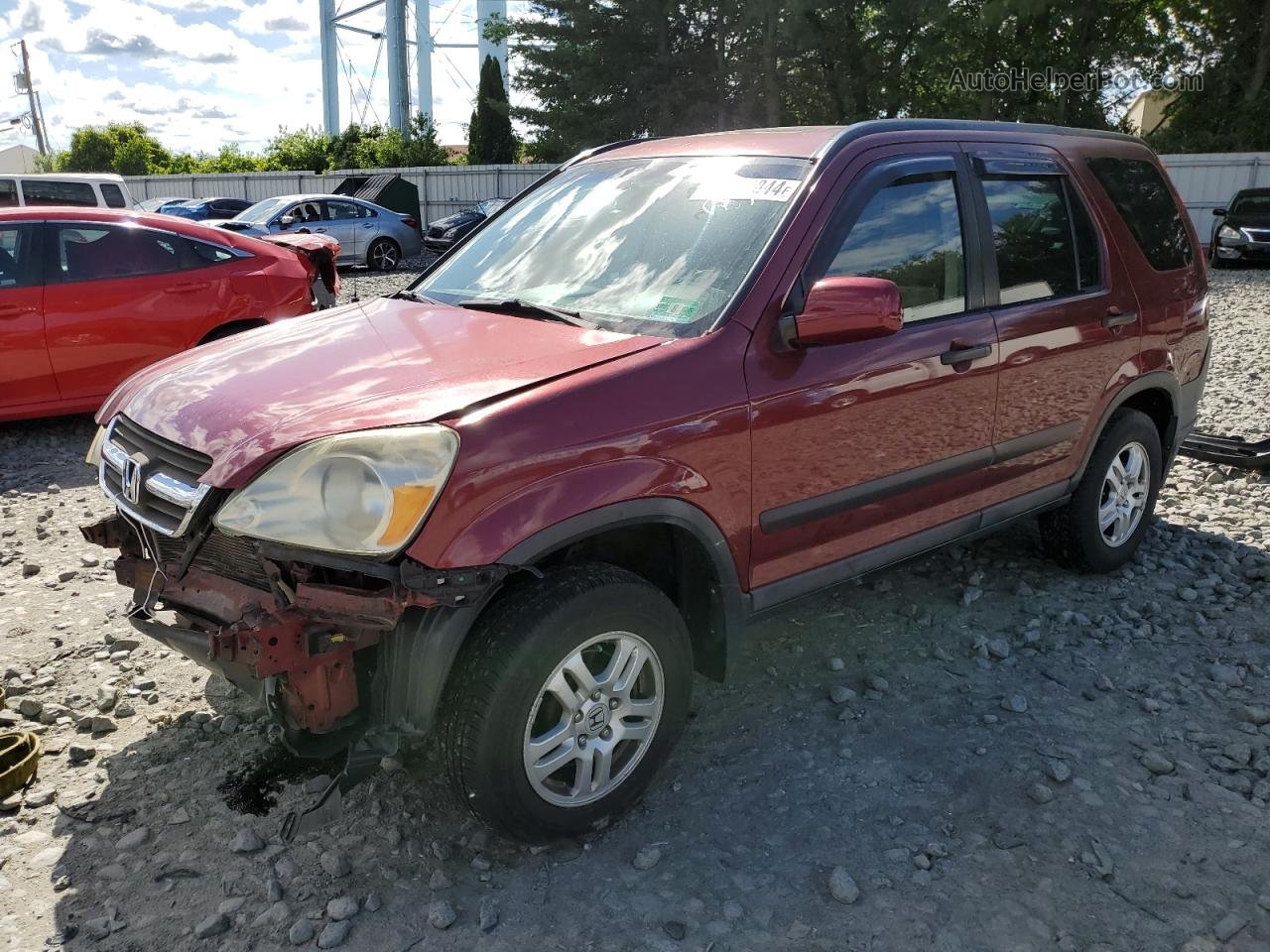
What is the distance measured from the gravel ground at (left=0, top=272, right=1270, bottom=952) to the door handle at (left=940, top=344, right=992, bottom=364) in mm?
949

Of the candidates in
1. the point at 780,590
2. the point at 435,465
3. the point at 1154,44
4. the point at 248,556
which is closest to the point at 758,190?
the point at 780,590

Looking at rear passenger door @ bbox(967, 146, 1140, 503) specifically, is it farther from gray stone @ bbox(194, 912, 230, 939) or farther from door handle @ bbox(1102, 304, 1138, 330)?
gray stone @ bbox(194, 912, 230, 939)

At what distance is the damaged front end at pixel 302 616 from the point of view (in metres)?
2.44

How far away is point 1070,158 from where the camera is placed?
4273 millimetres

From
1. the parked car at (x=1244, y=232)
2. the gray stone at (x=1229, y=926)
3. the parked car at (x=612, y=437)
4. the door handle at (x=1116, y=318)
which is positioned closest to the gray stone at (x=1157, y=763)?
the gray stone at (x=1229, y=926)

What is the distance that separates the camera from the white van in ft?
42.4

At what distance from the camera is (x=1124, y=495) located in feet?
15.5

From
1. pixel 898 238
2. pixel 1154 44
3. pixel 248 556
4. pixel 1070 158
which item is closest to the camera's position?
pixel 248 556

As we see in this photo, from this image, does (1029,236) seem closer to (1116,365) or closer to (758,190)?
(1116,365)

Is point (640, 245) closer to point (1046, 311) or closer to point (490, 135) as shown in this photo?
point (1046, 311)

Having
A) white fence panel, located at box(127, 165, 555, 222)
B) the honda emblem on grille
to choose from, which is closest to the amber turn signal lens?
the honda emblem on grille

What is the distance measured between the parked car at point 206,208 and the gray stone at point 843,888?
23.1m

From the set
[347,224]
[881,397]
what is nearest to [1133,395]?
[881,397]

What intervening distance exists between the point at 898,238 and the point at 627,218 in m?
0.91
